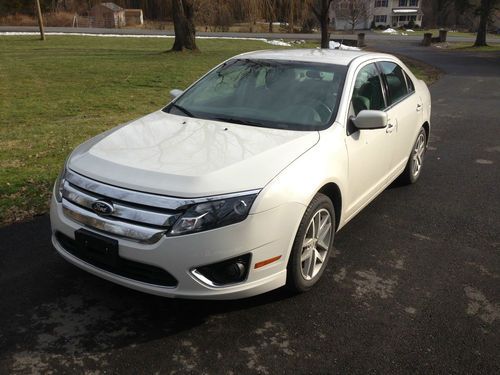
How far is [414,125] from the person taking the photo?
202 inches

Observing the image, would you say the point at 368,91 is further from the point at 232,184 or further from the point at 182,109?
the point at 232,184

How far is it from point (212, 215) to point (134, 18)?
4994cm

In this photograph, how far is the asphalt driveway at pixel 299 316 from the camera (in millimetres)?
2631

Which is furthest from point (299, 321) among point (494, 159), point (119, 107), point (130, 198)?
point (119, 107)

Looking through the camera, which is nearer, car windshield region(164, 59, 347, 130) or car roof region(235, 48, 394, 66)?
car windshield region(164, 59, 347, 130)

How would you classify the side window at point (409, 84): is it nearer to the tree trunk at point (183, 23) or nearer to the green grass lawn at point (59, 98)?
the green grass lawn at point (59, 98)

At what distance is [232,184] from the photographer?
2727 millimetres

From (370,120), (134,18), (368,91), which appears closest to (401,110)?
(368,91)

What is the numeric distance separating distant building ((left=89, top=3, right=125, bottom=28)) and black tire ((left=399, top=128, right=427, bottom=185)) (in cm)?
4557

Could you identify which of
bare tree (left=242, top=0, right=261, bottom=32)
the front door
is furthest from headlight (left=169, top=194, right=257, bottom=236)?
bare tree (left=242, top=0, right=261, bottom=32)

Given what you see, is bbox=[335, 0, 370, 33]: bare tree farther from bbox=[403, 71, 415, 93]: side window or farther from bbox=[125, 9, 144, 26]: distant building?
bbox=[403, 71, 415, 93]: side window

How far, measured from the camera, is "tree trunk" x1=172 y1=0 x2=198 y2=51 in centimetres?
2147

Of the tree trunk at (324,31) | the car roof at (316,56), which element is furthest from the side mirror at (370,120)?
the tree trunk at (324,31)

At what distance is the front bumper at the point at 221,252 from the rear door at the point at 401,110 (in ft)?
6.90
